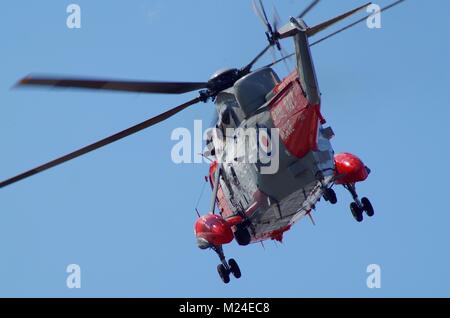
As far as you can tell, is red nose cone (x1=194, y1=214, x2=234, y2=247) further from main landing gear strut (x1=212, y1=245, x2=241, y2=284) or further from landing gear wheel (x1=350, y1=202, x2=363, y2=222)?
landing gear wheel (x1=350, y1=202, x2=363, y2=222)

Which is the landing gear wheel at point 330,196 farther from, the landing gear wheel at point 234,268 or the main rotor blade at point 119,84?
the main rotor blade at point 119,84

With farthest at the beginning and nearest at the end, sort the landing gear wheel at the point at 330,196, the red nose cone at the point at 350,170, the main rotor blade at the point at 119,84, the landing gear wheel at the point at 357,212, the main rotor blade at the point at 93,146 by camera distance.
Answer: the red nose cone at the point at 350,170 → the landing gear wheel at the point at 357,212 → the landing gear wheel at the point at 330,196 → the main rotor blade at the point at 93,146 → the main rotor blade at the point at 119,84

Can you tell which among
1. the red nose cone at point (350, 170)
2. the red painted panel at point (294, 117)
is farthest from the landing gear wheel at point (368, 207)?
the red painted panel at point (294, 117)

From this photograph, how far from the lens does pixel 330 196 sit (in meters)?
21.5

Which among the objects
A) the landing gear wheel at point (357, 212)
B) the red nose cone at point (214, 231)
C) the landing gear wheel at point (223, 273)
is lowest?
the landing gear wheel at point (223, 273)

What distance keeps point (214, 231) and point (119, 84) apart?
564 cm

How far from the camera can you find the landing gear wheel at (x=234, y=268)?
23.5 m

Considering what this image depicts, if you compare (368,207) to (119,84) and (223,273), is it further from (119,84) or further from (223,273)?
(119,84)

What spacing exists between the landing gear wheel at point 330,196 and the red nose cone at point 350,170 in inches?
99.8

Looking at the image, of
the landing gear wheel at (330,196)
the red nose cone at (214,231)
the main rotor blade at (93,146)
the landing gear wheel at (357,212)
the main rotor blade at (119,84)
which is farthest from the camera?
the landing gear wheel at (357,212)

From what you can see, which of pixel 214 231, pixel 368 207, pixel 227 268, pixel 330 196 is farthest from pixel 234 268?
pixel 368 207

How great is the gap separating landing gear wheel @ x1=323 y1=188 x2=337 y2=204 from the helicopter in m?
0.03

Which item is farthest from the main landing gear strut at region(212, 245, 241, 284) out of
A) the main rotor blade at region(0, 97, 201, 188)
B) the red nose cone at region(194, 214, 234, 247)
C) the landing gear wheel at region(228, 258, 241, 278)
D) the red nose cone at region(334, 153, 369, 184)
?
the main rotor blade at region(0, 97, 201, 188)
